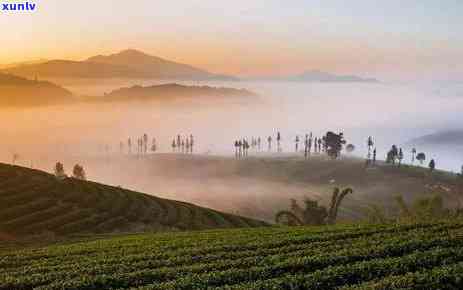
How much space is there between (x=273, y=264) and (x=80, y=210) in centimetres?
6208

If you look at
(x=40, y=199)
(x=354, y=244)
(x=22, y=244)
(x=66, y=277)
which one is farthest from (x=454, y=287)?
(x=40, y=199)

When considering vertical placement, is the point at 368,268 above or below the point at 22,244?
above

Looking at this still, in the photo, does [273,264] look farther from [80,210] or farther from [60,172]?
[60,172]

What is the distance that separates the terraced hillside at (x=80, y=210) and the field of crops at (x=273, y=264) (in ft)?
126

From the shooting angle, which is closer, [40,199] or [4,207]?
[4,207]

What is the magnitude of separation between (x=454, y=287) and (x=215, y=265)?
13.2 m

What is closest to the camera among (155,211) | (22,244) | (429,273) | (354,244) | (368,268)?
(429,273)

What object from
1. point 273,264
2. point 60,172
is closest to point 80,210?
point 60,172

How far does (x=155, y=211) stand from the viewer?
305 ft

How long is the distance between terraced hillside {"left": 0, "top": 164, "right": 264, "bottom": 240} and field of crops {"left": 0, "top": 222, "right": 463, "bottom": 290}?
3833 centimetres

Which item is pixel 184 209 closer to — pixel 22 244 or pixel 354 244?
pixel 22 244

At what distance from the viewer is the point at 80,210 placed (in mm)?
86062

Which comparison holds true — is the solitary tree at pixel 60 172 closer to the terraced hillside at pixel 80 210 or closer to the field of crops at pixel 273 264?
the terraced hillside at pixel 80 210

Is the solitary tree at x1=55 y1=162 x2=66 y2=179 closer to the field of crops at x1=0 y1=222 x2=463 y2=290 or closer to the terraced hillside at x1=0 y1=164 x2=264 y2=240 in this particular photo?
the terraced hillside at x1=0 y1=164 x2=264 y2=240
